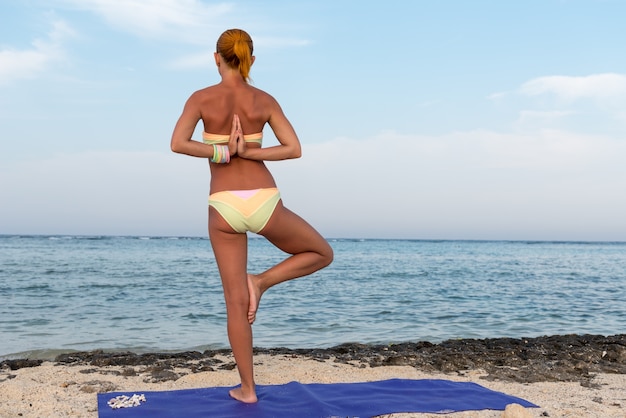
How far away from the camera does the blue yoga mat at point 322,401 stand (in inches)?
161

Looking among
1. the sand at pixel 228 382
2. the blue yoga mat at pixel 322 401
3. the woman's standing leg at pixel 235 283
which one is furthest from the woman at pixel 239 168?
the sand at pixel 228 382

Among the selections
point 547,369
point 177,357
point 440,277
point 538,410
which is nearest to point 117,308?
point 177,357

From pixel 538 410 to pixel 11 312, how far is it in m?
9.71

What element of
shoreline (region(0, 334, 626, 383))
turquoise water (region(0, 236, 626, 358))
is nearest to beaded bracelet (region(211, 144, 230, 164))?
shoreline (region(0, 334, 626, 383))

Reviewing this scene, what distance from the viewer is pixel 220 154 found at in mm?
4008

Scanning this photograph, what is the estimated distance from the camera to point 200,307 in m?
12.3

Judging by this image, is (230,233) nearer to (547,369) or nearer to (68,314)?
(547,369)

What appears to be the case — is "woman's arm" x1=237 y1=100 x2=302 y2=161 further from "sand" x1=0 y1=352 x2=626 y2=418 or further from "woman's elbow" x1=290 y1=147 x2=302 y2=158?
"sand" x1=0 y1=352 x2=626 y2=418

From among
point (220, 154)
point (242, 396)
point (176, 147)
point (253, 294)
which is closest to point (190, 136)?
point (176, 147)

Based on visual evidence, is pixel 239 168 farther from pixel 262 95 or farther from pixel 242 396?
Result: pixel 242 396

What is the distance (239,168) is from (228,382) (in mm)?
2100

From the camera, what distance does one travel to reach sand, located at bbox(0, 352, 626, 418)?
172 inches

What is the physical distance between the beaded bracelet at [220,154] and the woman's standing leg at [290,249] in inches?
19.1

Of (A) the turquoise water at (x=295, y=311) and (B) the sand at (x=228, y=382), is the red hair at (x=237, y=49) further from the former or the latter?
(A) the turquoise water at (x=295, y=311)
